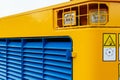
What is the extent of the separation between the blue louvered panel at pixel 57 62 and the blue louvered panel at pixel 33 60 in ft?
0.49

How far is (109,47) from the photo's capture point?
3.22 meters

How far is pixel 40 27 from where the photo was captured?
397cm

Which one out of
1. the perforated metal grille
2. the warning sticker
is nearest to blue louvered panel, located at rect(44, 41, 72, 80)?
the perforated metal grille

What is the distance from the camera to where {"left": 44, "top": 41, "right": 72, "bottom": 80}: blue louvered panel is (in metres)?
3.55

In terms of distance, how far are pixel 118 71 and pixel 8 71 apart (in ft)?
7.36

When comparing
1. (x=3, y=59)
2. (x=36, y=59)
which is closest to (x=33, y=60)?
(x=36, y=59)

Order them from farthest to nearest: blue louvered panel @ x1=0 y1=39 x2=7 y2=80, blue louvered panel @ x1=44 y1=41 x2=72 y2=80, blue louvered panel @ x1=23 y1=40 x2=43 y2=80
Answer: blue louvered panel @ x1=0 y1=39 x2=7 y2=80 → blue louvered panel @ x1=23 y1=40 x2=43 y2=80 → blue louvered panel @ x1=44 y1=41 x2=72 y2=80

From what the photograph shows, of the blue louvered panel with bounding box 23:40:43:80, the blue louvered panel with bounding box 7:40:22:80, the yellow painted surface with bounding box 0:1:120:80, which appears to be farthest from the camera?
the blue louvered panel with bounding box 7:40:22:80

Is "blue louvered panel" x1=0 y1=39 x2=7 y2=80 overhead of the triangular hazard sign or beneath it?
beneath

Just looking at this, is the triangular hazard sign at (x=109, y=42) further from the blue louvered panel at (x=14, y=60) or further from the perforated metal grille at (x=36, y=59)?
the blue louvered panel at (x=14, y=60)

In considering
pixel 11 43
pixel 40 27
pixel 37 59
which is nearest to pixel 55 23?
pixel 40 27

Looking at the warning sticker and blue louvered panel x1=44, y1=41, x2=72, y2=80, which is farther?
blue louvered panel x1=44, y1=41, x2=72, y2=80

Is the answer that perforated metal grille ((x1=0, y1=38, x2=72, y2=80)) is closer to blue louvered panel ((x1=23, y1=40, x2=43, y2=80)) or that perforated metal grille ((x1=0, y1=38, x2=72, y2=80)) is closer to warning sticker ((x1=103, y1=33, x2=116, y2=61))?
blue louvered panel ((x1=23, y1=40, x2=43, y2=80))

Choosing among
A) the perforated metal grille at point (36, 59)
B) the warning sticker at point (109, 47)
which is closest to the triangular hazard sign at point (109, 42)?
the warning sticker at point (109, 47)
